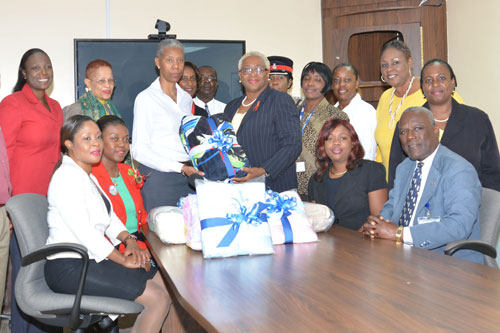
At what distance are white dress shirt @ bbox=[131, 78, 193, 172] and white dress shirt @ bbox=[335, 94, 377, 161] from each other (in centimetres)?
130

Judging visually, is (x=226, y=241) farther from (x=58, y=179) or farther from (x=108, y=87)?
(x=108, y=87)

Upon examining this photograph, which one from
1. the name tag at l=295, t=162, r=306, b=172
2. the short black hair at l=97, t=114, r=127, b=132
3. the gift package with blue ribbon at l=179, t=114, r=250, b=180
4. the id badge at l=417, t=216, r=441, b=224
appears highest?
the short black hair at l=97, t=114, r=127, b=132

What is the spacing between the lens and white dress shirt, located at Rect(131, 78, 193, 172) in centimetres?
343

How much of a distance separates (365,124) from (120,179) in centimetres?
179

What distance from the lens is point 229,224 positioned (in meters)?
2.26

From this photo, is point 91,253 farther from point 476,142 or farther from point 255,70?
point 476,142

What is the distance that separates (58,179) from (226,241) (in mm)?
968

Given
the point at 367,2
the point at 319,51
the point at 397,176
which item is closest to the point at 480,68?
the point at 367,2

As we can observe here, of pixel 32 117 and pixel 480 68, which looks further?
pixel 480 68

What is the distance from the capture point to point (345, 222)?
10.2 feet

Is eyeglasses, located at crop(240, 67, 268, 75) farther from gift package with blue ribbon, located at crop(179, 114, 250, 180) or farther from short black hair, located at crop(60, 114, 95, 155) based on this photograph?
short black hair, located at crop(60, 114, 95, 155)

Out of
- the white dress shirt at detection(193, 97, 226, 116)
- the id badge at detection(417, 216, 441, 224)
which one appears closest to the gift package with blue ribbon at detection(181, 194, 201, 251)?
the id badge at detection(417, 216, 441, 224)

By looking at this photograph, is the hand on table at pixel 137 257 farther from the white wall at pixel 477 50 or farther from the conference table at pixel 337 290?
the white wall at pixel 477 50

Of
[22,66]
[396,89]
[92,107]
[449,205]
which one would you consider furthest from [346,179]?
[22,66]
